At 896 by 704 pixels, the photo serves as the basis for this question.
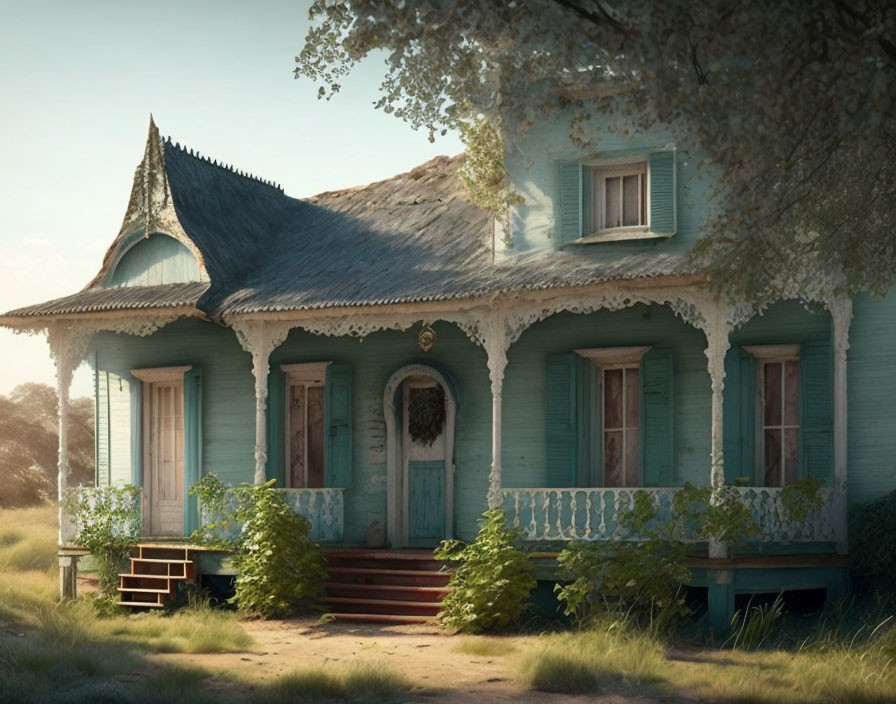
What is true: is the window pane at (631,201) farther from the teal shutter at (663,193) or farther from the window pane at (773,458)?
the window pane at (773,458)

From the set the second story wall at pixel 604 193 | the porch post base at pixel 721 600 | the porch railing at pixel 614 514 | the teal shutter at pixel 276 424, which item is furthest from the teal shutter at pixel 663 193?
the teal shutter at pixel 276 424

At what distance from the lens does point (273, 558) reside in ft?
52.0

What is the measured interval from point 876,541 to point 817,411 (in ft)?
5.69

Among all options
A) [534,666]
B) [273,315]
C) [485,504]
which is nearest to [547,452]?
[485,504]

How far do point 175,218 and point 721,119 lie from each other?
946 centimetres

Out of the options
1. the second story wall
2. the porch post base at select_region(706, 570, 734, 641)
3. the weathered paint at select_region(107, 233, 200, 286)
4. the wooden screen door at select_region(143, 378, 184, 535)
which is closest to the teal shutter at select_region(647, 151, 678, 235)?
the second story wall

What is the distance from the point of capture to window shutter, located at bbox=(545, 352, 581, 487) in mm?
16266

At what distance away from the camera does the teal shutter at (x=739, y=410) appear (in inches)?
614

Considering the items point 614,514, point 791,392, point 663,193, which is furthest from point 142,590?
point 791,392

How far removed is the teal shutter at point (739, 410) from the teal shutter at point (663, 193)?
167 cm

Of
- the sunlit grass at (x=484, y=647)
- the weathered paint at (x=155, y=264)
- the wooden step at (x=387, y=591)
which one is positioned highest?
the weathered paint at (x=155, y=264)

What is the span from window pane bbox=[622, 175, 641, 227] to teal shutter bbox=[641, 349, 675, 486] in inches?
63.3

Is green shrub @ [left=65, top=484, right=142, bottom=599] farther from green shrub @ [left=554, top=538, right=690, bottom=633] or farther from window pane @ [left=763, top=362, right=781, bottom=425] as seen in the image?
window pane @ [left=763, top=362, right=781, bottom=425]

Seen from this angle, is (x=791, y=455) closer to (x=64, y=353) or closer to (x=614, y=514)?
(x=614, y=514)
